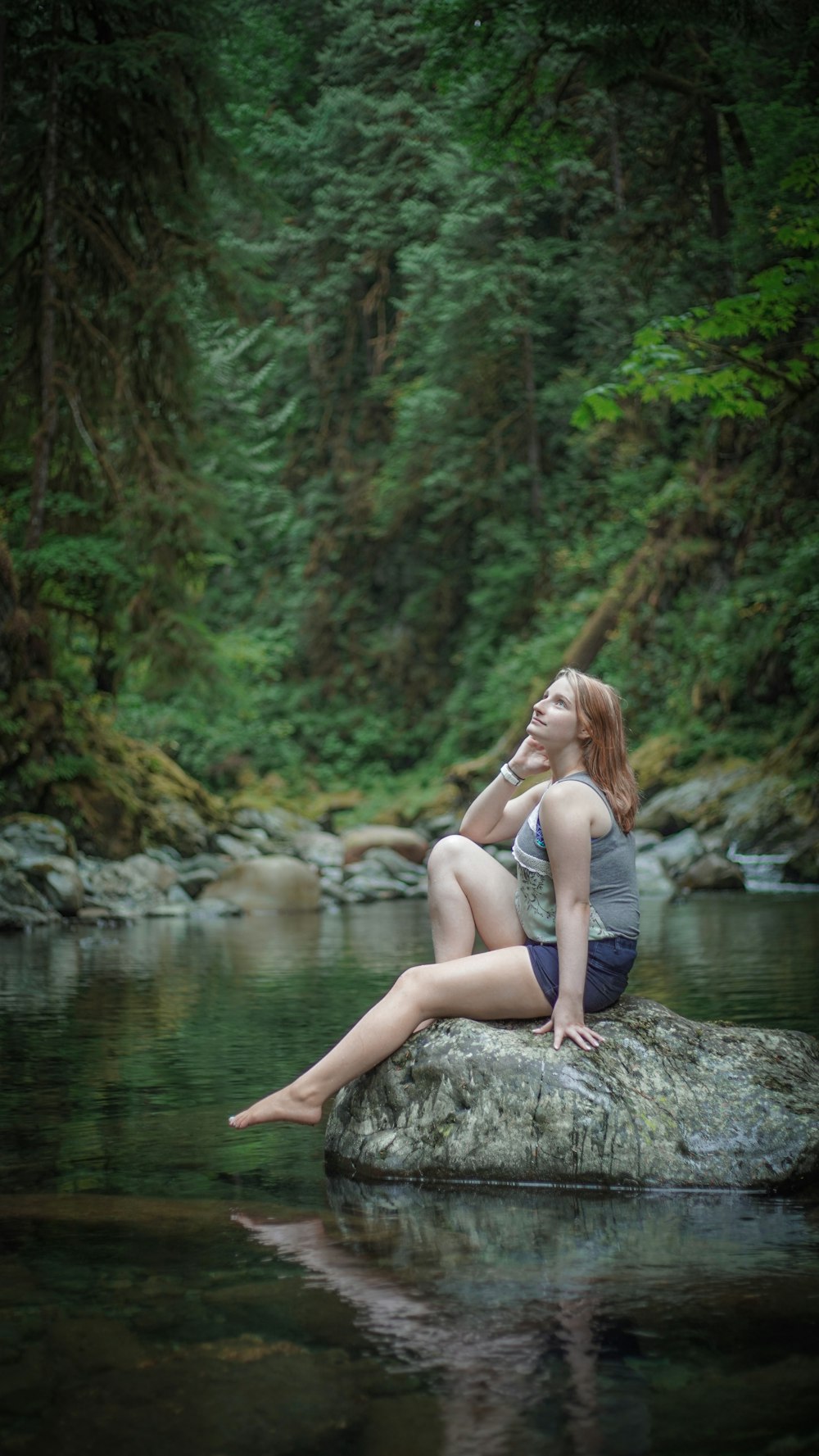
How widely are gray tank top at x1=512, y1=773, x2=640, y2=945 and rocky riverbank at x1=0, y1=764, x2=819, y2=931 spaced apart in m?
9.36

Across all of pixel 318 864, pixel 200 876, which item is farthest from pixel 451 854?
pixel 318 864

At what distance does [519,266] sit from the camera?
26062 millimetres

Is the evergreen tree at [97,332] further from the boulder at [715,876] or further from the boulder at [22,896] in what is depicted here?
the boulder at [715,876]

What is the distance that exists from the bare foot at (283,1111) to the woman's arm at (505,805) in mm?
1018

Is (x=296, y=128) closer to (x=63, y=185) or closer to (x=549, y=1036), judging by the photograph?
(x=63, y=185)

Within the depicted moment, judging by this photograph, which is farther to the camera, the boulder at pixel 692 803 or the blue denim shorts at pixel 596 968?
the boulder at pixel 692 803

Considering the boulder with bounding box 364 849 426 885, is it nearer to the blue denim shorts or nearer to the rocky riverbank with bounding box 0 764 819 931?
the rocky riverbank with bounding box 0 764 819 931

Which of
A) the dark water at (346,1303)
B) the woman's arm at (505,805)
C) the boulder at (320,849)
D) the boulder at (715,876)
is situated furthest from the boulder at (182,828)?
the woman's arm at (505,805)

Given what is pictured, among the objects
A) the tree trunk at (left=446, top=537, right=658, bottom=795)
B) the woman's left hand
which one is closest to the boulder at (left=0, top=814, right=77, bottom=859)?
the tree trunk at (left=446, top=537, right=658, bottom=795)

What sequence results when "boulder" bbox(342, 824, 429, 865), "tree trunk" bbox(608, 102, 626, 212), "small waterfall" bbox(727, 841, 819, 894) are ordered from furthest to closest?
"tree trunk" bbox(608, 102, 626, 212), "boulder" bbox(342, 824, 429, 865), "small waterfall" bbox(727, 841, 819, 894)

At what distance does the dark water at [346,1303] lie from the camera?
2242mm

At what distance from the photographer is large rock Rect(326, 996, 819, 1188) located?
3.88m

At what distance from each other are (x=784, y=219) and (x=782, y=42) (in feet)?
11.4

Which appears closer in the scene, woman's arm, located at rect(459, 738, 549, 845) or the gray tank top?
the gray tank top
